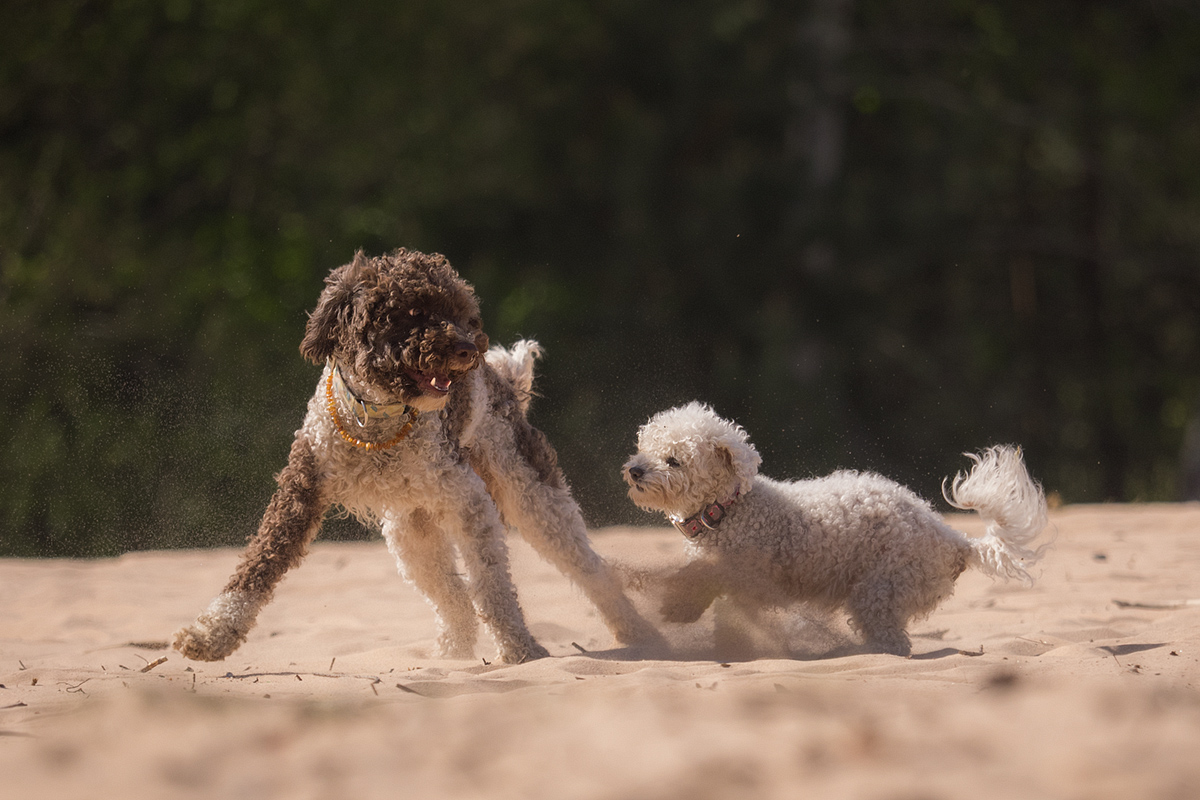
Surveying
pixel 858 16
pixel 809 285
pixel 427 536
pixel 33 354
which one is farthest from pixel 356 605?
pixel 858 16

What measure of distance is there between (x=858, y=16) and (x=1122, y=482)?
29.6ft

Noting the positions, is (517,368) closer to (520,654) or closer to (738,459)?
(738,459)

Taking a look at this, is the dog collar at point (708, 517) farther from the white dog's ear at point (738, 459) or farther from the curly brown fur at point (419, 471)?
the curly brown fur at point (419, 471)

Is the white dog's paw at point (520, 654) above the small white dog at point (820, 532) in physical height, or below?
below

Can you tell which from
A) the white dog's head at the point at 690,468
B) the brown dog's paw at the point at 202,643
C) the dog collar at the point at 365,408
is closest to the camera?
the brown dog's paw at the point at 202,643

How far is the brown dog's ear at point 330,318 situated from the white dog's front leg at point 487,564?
0.82 m

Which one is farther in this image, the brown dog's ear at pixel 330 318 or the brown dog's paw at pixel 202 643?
the brown dog's ear at pixel 330 318

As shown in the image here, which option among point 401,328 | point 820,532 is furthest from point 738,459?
point 401,328

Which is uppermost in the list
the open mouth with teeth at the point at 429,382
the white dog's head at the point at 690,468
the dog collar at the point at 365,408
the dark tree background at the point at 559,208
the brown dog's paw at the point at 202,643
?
the dark tree background at the point at 559,208

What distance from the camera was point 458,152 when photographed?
1631 centimetres

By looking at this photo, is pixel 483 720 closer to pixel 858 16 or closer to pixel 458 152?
pixel 458 152

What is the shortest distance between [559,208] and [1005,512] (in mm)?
10827

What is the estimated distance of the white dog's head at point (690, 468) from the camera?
5.46 m

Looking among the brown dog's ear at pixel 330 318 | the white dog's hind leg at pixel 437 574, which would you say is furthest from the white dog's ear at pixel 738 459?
the brown dog's ear at pixel 330 318
